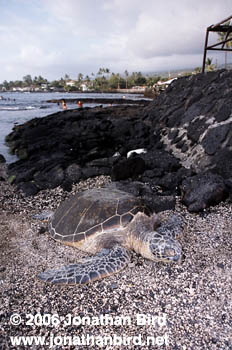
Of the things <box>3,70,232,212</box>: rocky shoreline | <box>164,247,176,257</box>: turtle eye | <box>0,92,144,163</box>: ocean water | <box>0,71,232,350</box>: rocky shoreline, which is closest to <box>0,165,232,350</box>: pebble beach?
<box>0,71,232,350</box>: rocky shoreline

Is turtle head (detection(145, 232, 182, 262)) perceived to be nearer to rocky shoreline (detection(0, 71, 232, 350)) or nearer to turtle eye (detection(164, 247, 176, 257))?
turtle eye (detection(164, 247, 176, 257))

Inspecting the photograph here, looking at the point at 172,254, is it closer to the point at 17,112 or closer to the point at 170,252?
the point at 170,252

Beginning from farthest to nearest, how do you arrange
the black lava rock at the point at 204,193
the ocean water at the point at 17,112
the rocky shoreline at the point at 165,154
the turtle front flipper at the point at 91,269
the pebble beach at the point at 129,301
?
the ocean water at the point at 17,112
the rocky shoreline at the point at 165,154
the black lava rock at the point at 204,193
the turtle front flipper at the point at 91,269
the pebble beach at the point at 129,301

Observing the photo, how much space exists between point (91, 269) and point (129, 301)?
0.57m

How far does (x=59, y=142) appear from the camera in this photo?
952 centimetres

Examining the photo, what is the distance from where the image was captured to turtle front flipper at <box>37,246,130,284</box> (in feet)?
8.50

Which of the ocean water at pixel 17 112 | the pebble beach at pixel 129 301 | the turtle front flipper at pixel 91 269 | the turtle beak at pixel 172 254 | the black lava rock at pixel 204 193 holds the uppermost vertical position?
the ocean water at pixel 17 112

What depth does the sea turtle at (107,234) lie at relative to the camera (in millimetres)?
2686

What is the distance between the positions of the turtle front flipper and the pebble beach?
0.09m

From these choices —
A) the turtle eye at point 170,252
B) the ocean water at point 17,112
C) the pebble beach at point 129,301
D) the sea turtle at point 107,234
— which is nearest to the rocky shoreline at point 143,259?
the pebble beach at point 129,301

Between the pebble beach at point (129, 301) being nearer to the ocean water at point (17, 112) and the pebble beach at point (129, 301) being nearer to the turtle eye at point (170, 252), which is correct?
the turtle eye at point (170, 252)

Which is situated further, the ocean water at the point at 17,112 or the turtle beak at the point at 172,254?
the ocean water at the point at 17,112

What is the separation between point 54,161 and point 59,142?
275cm

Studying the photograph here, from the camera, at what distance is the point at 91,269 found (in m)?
2.71
